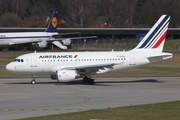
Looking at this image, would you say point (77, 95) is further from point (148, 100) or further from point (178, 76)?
point (178, 76)

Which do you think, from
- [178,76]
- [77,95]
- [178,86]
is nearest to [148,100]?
[77,95]

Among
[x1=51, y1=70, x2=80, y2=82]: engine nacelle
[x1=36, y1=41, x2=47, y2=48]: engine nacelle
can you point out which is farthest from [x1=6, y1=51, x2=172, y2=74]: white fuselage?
[x1=36, y1=41, x2=47, y2=48]: engine nacelle

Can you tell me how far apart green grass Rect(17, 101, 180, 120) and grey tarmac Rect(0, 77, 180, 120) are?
1472mm

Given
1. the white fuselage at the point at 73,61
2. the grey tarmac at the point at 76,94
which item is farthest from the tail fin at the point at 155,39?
the grey tarmac at the point at 76,94

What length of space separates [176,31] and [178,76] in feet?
224

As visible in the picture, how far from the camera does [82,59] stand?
47.3m

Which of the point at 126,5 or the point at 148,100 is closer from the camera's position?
the point at 148,100

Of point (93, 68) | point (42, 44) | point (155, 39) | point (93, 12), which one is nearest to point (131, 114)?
point (93, 68)

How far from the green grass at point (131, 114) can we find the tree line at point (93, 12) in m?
109

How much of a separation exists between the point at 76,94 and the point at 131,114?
1113 cm

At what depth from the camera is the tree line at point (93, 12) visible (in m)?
147

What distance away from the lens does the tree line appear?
147 m

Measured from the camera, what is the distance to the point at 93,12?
16988 centimetres

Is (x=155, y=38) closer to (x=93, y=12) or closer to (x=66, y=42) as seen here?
(x=66, y=42)
